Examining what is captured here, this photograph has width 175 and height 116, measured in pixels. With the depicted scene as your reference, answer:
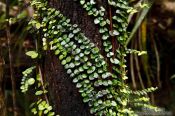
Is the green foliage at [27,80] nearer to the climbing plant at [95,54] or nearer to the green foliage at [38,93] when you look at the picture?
the green foliage at [38,93]

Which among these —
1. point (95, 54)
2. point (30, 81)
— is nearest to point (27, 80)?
point (30, 81)

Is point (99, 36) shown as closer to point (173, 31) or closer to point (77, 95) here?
point (77, 95)

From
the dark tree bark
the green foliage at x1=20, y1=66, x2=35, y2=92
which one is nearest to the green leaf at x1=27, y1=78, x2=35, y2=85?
the green foliage at x1=20, y1=66, x2=35, y2=92

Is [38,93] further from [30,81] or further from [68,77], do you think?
[68,77]

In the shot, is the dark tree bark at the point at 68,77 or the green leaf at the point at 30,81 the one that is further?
the green leaf at the point at 30,81

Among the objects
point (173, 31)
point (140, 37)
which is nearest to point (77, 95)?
point (140, 37)

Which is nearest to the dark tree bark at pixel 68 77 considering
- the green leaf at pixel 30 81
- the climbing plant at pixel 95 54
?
the climbing plant at pixel 95 54
